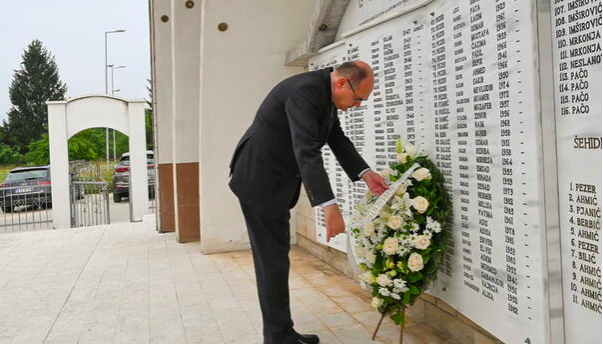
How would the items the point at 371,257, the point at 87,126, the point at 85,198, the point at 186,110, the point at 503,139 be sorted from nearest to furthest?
the point at 503,139 < the point at 371,257 < the point at 186,110 < the point at 87,126 < the point at 85,198

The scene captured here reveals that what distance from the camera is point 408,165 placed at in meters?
3.53

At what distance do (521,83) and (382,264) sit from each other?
1373 millimetres

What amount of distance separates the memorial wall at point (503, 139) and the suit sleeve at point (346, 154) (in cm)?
48

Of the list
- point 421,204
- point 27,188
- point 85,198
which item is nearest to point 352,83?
point 421,204

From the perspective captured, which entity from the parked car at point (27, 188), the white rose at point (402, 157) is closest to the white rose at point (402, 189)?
the white rose at point (402, 157)

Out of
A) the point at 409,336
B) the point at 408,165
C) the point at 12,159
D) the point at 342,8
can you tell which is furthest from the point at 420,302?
the point at 12,159

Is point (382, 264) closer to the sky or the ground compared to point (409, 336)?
closer to the sky

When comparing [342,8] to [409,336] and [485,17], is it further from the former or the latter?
[409,336]

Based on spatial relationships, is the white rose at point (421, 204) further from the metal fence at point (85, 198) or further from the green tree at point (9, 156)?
the green tree at point (9, 156)

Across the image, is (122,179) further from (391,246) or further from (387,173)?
(391,246)

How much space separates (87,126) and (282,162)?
11.8 metres

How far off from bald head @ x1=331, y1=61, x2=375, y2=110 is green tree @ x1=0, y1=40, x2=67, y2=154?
51261 mm

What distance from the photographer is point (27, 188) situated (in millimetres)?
15750

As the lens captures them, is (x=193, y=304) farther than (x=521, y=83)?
Yes
